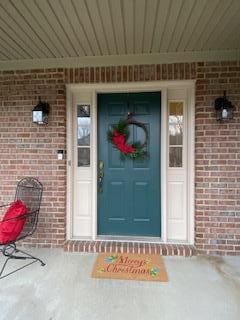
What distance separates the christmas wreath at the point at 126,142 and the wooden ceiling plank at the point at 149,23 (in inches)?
35.0

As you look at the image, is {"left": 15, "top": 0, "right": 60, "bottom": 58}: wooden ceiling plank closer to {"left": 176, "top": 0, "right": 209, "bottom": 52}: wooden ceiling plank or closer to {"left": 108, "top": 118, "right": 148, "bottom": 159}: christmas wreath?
{"left": 108, "top": 118, "right": 148, "bottom": 159}: christmas wreath

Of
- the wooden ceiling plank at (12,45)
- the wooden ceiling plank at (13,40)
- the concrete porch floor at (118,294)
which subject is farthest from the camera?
the wooden ceiling plank at (12,45)

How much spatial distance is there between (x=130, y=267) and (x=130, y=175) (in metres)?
1.12

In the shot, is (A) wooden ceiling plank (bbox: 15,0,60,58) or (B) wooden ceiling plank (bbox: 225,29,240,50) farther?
(B) wooden ceiling plank (bbox: 225,29,240,50)

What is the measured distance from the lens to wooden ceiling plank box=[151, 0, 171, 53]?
83.2 inches

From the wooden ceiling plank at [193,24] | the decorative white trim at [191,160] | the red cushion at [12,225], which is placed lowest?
the red cushion at [12,225]

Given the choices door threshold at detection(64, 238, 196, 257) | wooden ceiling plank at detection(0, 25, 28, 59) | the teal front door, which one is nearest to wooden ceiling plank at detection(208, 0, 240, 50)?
the teal front door

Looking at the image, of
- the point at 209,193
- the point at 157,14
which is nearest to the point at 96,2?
the point at 157,14

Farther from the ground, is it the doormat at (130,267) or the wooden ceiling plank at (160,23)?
the wooden ceiling plank at (160,23)

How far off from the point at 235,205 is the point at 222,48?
184 cm

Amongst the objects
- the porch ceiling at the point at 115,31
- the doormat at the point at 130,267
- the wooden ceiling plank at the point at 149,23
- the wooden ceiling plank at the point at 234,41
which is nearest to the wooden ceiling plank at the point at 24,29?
the porch ceiling at the point at 115,31

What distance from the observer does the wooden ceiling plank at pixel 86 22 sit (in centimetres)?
211

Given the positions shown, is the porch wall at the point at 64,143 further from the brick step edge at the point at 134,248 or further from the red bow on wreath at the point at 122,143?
the red bow on wreath at the point at 122,143

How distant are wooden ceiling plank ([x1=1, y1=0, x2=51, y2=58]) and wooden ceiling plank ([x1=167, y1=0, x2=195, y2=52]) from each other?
4.54ft
